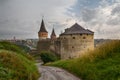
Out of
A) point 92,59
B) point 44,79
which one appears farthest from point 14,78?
point 92,59

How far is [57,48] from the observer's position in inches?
2527

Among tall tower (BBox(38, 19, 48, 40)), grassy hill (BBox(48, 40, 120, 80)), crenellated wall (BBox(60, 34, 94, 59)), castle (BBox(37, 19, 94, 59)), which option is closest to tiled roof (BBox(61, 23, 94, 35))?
castle (BBox(37, 19, 94, 59))

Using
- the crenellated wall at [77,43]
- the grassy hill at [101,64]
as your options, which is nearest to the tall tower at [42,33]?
the crenellated wall at [77,43]

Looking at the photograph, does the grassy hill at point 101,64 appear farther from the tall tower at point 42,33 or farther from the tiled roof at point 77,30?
the tall tower at point 42,33

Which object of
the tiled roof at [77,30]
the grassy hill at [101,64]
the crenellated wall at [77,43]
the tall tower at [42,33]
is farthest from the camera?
the tall tower at [42,33]

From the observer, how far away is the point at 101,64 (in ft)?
50.7

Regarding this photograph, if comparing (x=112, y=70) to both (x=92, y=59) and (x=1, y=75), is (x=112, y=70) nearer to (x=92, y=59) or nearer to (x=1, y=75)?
(x=92, y=59)

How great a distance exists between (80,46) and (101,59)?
3514 centimetres

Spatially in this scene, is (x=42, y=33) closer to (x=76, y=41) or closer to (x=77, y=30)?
(x=77, y=30)

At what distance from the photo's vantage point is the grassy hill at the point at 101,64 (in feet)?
43.8

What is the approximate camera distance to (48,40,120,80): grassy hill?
13.3 metres

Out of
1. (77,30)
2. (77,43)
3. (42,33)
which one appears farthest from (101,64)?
(42,33)

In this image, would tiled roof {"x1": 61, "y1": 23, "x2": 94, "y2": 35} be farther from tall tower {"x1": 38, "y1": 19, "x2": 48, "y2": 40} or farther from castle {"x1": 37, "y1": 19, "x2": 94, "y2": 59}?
tall tower {"x1": 38, "y1": 19, "x2": 48, "y2": 40}

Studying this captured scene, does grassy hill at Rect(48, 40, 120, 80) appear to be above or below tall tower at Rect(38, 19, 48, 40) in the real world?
below
